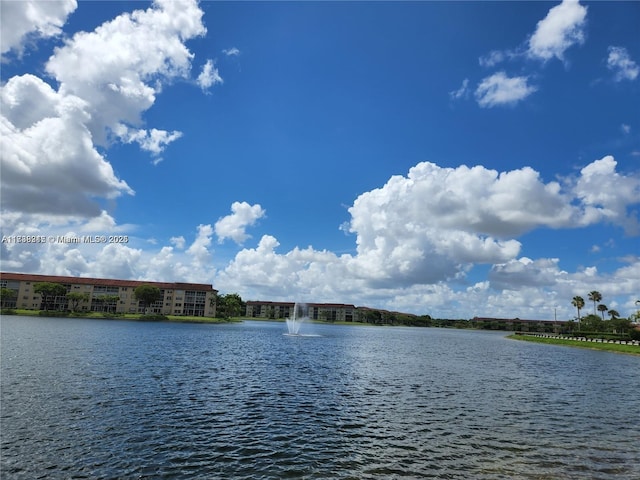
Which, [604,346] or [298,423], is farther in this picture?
[604,346]

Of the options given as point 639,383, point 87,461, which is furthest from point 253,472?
point 639,383

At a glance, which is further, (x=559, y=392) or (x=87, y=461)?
(x=559, y=392)

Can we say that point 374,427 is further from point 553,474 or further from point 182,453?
point 182,453

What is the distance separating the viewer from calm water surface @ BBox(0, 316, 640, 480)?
20406mm

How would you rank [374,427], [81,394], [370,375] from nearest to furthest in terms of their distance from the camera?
[374,427], [81,394], [370,375]

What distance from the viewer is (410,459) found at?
22.0 metres

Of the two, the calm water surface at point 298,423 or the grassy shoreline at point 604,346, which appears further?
the grassy shoreline at point 604,346

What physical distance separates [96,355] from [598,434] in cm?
5751

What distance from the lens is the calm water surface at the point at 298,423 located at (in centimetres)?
2041

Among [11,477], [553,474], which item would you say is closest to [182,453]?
→ [11,477]

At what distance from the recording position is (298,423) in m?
28.4

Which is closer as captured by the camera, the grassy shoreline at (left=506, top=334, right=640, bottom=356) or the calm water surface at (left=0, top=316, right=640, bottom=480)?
the calm water surface at (left=0, top=316, right=640, bottom=480)

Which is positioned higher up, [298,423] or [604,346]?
[604,346]

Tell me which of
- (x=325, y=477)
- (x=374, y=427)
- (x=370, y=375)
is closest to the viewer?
(x=325, y=477)
